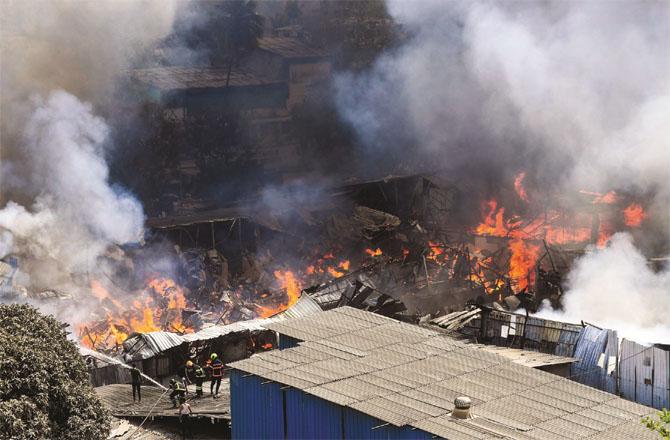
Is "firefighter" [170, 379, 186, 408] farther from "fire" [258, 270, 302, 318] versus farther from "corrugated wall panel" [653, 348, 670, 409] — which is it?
"corrugated wall panel" [653, 348, 670, 409]

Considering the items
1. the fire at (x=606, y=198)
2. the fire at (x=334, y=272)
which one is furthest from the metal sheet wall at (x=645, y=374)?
the fire at (x=606, y=198)

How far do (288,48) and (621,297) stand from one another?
19829mm

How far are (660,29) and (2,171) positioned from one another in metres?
20.2

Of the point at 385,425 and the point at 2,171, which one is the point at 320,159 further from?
the point at 385,425

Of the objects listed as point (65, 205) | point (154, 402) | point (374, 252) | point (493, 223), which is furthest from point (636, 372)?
point (65, 205)

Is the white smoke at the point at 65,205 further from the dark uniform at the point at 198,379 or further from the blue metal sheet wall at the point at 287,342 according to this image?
the blue metal sheet wall at the point at 287,342

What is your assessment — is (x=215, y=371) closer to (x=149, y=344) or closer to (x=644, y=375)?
(x=149, y=344)

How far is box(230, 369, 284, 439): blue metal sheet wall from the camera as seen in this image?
16.1 meters

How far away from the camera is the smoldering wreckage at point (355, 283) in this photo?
21.9 m

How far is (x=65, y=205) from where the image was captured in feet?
97.7

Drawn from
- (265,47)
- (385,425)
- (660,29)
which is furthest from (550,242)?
(385,425)

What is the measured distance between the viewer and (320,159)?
39.5 m

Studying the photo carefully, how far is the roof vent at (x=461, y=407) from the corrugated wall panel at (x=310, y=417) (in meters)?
1.50

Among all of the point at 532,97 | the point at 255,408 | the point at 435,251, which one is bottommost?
the point at 255,408
